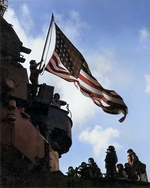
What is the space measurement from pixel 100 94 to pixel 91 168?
15.6ft

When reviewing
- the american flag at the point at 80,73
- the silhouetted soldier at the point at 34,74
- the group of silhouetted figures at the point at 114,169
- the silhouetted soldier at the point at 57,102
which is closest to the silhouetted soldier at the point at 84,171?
the group of silhouetted figures at the point at 114,169

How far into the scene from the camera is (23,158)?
13945mm

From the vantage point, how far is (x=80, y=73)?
59.5 feet

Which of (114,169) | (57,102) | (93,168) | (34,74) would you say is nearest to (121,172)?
(114,169)

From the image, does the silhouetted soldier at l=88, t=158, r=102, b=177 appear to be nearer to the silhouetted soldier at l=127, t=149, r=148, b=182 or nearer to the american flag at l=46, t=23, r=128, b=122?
the silhouetted soldier at l=127, t=149, r=148, b=182

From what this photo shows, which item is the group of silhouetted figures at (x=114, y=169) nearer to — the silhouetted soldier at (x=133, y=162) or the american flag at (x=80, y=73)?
the silhouetted soldier at (x=133, y=162)

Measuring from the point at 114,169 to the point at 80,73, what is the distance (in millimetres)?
5422

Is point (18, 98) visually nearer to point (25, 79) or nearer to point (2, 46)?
point (25, 79)

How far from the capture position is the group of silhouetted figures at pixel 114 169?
46.6 ft

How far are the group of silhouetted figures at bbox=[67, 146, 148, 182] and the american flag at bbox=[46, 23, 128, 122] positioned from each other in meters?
2.83

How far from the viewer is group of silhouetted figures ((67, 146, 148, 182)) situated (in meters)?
14.2

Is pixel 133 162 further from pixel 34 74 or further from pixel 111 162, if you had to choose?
pixel 34 74

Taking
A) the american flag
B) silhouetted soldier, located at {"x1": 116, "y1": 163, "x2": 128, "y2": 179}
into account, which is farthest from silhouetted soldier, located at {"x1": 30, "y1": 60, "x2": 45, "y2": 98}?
silhouetted soldier, located at {"x1": 116, "y1": 163, "x2": 128, "y2": 179}

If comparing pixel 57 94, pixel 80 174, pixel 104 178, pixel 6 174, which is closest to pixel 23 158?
pixel 6 174
